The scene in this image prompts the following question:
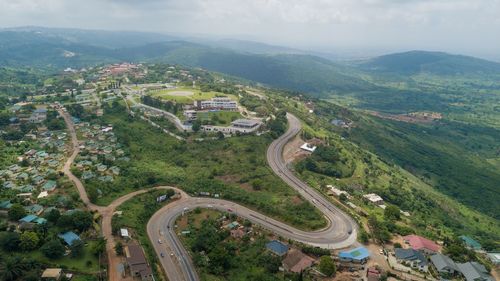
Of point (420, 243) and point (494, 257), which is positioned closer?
point (420, 243)

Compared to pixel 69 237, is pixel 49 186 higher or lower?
lower

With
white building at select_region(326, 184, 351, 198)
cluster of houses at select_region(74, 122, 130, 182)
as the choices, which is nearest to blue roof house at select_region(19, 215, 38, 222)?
cluster of houses at select_region(74, 122, 130, 182)

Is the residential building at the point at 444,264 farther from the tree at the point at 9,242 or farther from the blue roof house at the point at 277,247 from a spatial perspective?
the tree at the point at 9,242

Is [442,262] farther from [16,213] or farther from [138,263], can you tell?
[16,213]

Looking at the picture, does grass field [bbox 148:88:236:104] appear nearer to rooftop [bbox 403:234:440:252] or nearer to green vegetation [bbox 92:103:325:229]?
green vegetation [bbox 92:103:325:229]

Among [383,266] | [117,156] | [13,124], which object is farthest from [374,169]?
[13,124]

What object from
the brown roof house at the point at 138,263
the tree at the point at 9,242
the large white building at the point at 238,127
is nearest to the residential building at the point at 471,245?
the brown roof house at the point at 138,263

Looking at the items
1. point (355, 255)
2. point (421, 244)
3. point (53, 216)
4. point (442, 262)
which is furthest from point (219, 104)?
point (442, 262)
